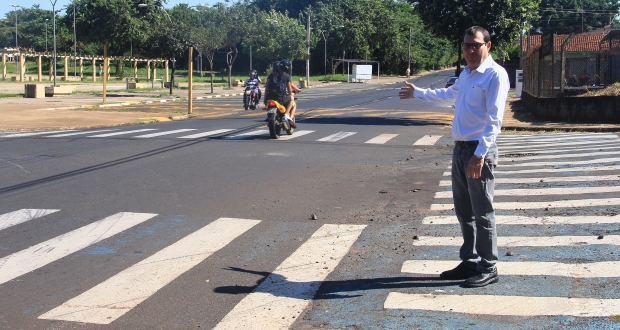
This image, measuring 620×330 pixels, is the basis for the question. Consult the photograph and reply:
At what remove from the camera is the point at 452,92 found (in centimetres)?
598

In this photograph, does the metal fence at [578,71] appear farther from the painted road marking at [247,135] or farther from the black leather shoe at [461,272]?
the black leather shoe at [461,272]

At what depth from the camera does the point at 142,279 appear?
19.2 ft

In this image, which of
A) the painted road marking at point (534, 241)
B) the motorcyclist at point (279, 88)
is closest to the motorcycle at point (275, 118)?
the motorcyclist at point (279, 88)

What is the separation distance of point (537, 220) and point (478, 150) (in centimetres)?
295

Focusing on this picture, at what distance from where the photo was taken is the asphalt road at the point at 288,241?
199 inches

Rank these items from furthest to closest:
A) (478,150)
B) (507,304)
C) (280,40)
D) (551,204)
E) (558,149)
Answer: (280,40), (558,149), (551,204), (478,150), (507,304)

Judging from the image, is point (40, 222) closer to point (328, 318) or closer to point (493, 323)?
point (328, 318)

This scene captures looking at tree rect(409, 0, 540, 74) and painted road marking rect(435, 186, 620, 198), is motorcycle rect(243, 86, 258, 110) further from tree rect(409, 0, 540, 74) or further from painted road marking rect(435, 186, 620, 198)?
painted road marking rect(435, 186, 620, 198)

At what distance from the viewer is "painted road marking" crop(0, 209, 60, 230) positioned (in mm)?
7922

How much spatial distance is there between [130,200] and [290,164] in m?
3.93

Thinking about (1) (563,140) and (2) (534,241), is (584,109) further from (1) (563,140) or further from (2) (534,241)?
(2) (534,241)

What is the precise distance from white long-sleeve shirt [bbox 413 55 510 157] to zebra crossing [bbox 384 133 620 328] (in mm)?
1127

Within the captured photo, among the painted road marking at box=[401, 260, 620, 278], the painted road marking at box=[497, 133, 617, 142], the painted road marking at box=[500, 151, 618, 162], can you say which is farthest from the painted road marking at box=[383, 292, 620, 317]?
the painted road marking at box=[497, 133, 617, 142]

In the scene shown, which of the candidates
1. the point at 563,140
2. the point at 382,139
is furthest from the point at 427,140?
the point at 563,140
